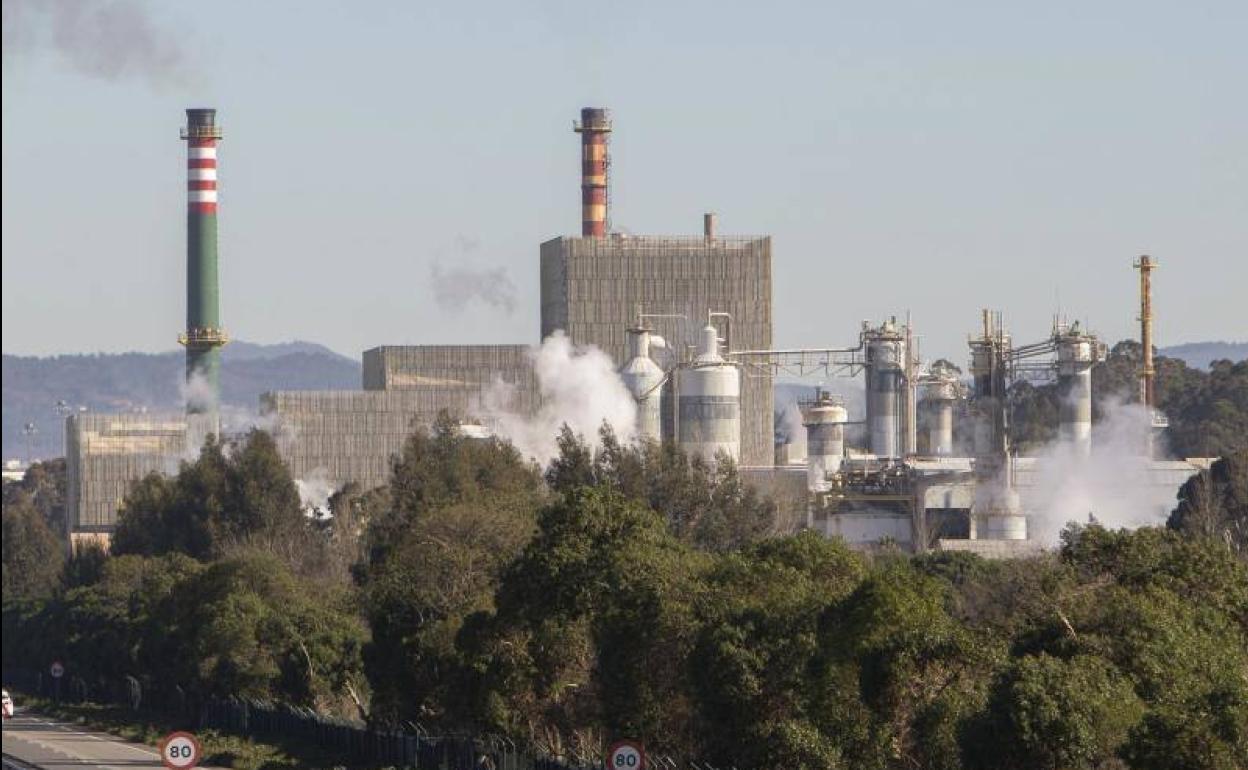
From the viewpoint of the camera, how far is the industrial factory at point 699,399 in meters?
130

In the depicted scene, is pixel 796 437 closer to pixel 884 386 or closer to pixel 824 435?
pixel 824 435

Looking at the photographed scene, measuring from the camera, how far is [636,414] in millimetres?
142750

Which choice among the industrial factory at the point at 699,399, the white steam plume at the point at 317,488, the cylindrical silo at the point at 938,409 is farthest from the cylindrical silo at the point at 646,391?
the white steam plume at the point at 317,488

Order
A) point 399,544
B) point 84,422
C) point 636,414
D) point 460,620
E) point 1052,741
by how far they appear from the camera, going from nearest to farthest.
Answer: point 1052,741
point 460,620
point 399,544
point 636,414
point 84,422

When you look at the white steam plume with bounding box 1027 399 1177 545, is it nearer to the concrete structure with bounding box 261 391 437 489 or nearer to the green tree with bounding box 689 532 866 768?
the concrete structure with bounding box 261 391 437 489

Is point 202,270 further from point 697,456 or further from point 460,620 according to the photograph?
point 460,620

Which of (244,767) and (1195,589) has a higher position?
(1195,589)

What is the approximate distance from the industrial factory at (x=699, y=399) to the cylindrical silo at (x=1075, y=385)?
9 cm

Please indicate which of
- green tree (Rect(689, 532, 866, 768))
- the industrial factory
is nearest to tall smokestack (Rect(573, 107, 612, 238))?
the industrial factory

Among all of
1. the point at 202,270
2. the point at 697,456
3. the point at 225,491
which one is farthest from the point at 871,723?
the point at 202,270

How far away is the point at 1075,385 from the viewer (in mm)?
134125

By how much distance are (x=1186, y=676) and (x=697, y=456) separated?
6831 centimetres

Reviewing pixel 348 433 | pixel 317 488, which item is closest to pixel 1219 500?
pixel 317 488

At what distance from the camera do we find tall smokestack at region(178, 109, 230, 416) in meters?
168
